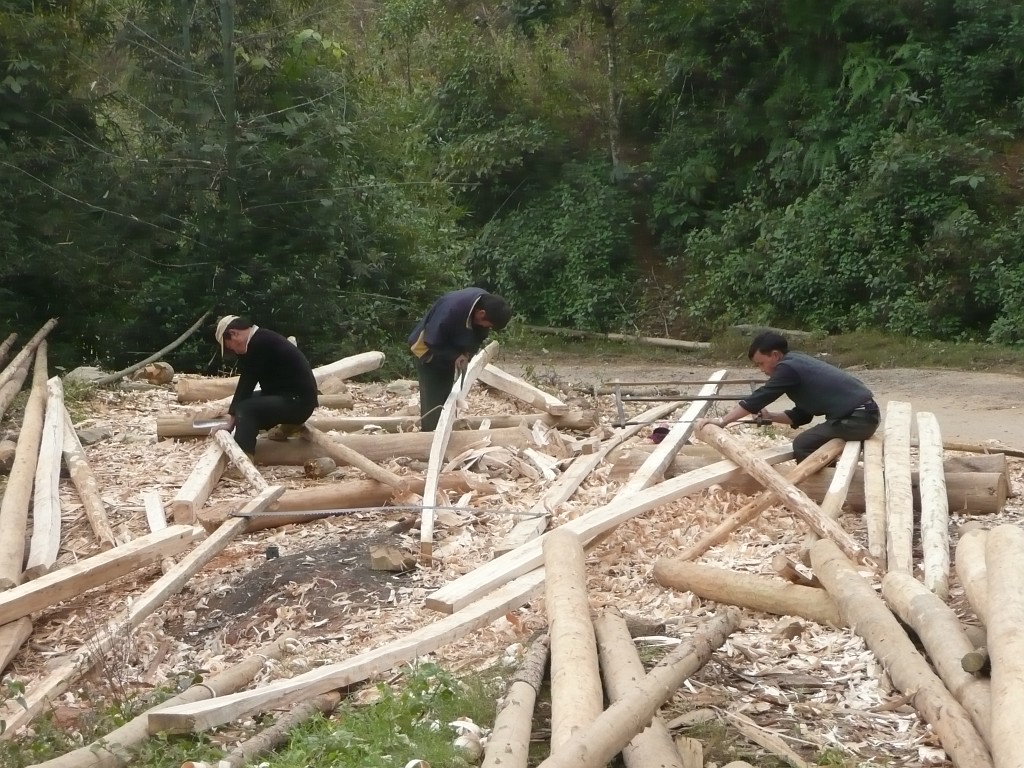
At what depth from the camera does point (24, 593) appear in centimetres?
638

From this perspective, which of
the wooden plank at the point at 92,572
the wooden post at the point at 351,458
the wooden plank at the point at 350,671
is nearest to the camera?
the wooden plank at the point at 350,671

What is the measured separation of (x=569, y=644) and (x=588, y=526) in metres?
2.35

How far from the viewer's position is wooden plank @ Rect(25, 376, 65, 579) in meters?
7.27

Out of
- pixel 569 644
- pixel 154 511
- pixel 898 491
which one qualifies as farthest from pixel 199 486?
pixel 898 491

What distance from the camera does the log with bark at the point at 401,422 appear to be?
10320 mm

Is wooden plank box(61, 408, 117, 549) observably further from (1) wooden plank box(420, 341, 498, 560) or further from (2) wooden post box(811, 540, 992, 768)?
(2) wooden post box(811, 540, 992, 768)

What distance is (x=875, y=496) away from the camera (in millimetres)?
7559

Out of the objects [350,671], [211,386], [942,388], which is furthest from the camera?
[942,388]

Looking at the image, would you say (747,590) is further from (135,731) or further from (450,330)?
(450,330)

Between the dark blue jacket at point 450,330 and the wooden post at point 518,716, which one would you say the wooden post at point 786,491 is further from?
the dark blue jacket at point 450,330

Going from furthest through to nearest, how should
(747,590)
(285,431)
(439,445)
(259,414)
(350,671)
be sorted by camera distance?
Result: 1. (285,431)
2. (259,414)
3. (439,445)
4. (747,590)
5. (350,671)

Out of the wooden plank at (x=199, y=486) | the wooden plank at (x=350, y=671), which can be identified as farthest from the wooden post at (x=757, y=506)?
the wooden plank at (x=199, y=486)

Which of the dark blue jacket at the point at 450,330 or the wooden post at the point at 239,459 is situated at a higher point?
the dark blue jacket at the point at 450,330

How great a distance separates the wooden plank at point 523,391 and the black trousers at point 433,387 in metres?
0.94
